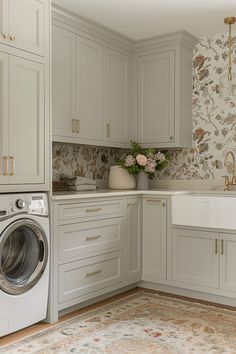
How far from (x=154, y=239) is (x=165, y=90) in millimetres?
1485

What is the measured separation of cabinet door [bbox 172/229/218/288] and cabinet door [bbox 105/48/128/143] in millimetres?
1191

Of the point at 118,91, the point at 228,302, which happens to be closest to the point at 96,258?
the point at 228,302

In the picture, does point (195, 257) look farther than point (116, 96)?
No

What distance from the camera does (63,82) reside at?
340 cm

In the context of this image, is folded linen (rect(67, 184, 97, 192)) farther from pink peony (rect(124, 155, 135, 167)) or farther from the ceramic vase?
the ceramic vase

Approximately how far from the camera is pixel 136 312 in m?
3.05

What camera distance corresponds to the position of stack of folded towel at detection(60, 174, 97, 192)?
140 inches

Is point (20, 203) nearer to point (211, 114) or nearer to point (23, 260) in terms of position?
→ point (23, 260)

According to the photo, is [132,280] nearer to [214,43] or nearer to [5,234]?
[5,234]

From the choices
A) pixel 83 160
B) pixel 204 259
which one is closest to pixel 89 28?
pixel 83 160

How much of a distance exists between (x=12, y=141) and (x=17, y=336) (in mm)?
1238

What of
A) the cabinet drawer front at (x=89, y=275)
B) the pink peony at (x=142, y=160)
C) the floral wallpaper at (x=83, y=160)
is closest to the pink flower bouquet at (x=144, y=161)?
the pink peony at (x=142, y=160)

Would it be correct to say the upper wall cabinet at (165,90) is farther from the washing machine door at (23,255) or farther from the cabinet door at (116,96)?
the washing machine door at (23,255)

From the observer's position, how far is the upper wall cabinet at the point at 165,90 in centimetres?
394
